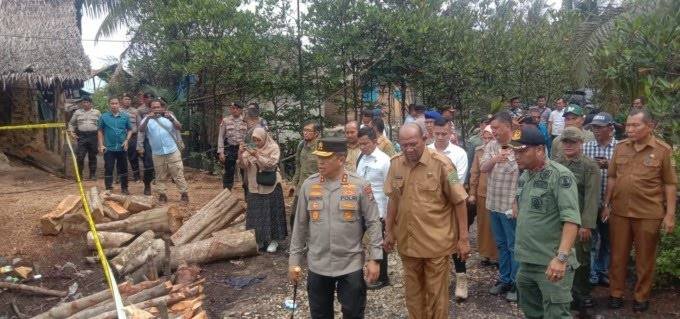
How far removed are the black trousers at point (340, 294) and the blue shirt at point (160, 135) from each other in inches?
218

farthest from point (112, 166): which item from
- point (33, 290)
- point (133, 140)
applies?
point (33, 290)

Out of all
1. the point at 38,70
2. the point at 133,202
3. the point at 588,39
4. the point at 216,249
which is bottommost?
the point at 216,249

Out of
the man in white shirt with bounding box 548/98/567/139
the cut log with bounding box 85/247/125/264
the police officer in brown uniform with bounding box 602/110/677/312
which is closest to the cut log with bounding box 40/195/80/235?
the cut log with bounding box 85/247/125/264

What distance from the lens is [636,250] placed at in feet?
16.5

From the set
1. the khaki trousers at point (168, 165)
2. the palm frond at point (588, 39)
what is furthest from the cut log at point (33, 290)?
the palm frond at point (588, 39)

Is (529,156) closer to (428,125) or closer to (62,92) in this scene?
(428,125)

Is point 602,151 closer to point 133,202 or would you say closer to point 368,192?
point 368,192

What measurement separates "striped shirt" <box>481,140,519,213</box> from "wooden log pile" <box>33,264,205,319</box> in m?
2.89

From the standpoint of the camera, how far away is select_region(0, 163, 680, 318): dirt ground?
210 inches

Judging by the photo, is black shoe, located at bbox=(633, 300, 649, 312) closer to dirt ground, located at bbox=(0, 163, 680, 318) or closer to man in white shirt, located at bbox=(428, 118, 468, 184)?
dirt ground, located at bbox=(0, 163, 680, 318)

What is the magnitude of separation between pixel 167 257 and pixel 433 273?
3.29 metres

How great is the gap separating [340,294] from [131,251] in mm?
3582

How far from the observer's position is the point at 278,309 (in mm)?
5543

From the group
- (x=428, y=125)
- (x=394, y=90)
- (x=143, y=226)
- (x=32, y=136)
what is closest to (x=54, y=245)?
(x=143, y=226)
